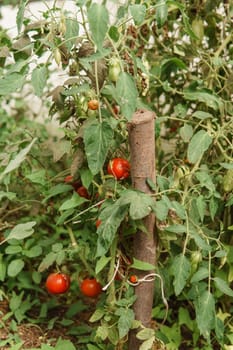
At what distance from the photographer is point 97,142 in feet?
4.30

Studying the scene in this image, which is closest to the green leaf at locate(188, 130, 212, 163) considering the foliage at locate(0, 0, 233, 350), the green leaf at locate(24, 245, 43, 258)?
the foliage at locate(0, 0, 233, 350)

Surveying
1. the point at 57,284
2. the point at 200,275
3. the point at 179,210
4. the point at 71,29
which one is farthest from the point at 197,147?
the point at 57,284

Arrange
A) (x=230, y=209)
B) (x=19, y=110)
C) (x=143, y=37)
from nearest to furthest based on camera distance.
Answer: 1. (x=230, y=209)
2. (x=143, y=37)
3. (x=19, y=110)

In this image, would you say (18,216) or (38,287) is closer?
(38,287)

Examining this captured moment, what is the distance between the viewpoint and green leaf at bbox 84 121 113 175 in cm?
131

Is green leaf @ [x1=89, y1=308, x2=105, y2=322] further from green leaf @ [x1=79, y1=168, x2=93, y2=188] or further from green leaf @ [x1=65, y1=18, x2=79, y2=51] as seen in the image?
green leaf @ [x1=65, y1=18, x2=79, y2=51]

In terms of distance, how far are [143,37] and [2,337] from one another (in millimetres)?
1076

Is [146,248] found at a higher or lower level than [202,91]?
lower

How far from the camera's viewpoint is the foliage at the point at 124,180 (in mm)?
1359

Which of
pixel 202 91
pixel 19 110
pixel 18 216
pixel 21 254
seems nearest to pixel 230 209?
pixel 202 91

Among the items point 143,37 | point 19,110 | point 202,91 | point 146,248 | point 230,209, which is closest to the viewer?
point 146,248

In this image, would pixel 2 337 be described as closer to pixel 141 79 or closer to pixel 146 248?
pixel 146 248

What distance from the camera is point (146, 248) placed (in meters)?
1.52

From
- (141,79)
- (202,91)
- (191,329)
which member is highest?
(141,79)
